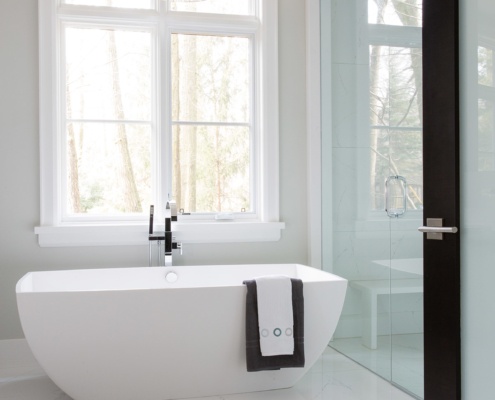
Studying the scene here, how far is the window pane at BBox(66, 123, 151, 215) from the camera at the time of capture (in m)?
3.63

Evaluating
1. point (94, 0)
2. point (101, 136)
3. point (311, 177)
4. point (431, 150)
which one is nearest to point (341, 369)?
point (311, 177)

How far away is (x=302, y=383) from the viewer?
3.01 m

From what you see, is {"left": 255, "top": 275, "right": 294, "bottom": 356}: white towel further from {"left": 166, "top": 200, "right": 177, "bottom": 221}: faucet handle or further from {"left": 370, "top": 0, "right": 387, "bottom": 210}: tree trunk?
{"left": 166, "top": 200, "right": 177, "bottom": 221}: faucet handle

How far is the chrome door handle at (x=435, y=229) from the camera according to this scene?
213 centimetres

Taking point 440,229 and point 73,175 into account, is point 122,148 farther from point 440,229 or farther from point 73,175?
point 440,229

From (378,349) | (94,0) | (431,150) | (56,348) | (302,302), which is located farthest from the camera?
(94,0)

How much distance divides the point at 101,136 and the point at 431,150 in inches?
89.1

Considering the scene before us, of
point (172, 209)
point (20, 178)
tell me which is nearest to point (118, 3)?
point (20, 178)

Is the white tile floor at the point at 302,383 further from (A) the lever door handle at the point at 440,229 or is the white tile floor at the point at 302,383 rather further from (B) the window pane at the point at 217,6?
(B) the window pane at the point at 217,6

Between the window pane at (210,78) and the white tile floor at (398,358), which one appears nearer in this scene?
the white tile floor at (398,358)

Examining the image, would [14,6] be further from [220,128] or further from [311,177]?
[311,177]

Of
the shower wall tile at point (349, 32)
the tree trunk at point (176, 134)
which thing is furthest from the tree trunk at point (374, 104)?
the tree trunk at point (176, 134)

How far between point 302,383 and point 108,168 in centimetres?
186

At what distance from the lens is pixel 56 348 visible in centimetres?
252
